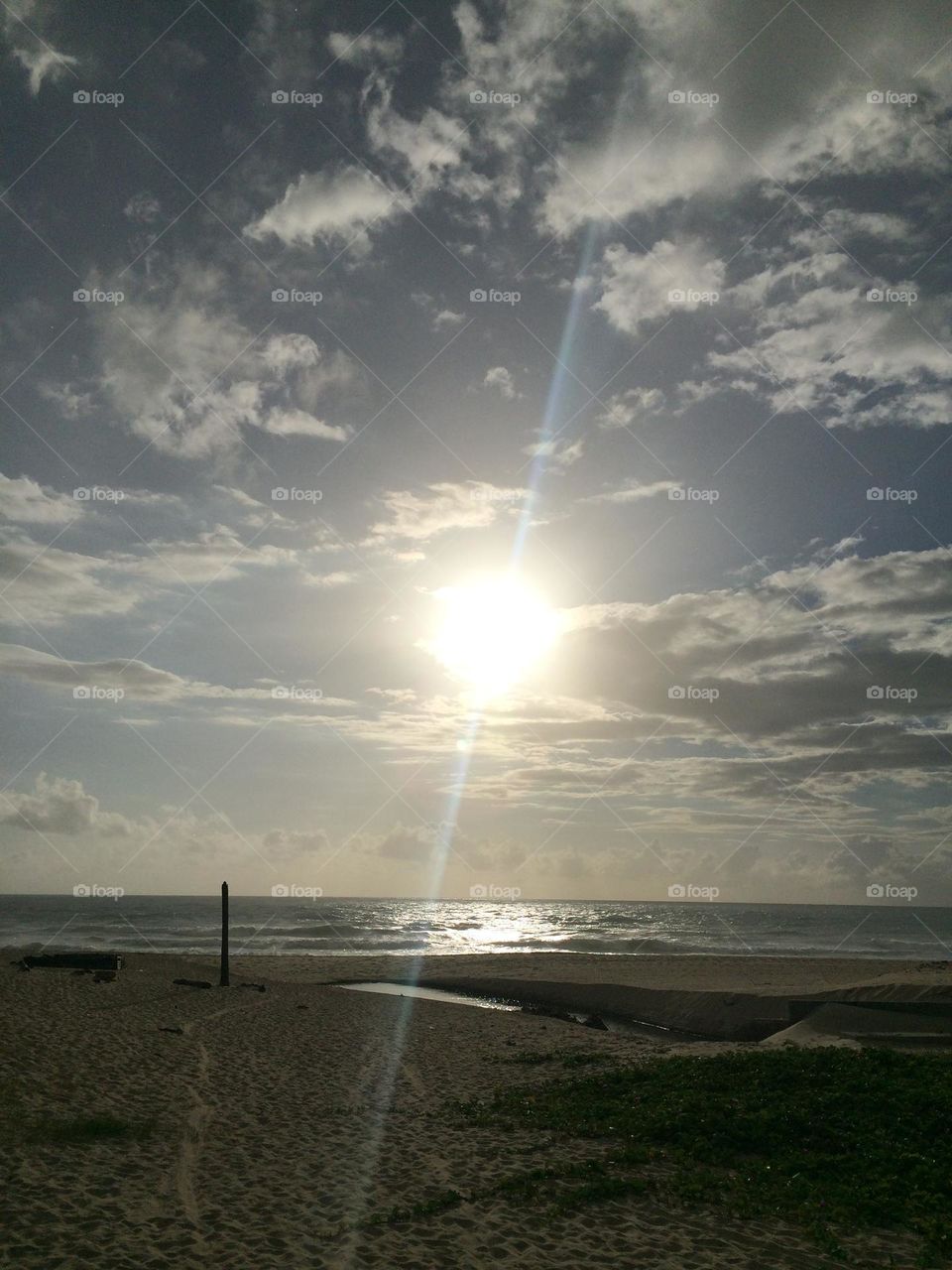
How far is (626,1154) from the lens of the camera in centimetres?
1041

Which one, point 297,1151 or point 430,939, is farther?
point 430,939

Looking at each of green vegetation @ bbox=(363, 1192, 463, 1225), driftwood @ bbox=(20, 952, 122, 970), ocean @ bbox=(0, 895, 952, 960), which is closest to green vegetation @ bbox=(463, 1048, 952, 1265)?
green vegetation @ bbox=(363, 1192, 463, 1225)

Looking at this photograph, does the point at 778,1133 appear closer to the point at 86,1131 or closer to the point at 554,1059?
the point at 554,1059

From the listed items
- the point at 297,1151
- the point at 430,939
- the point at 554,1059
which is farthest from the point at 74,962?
the point at 430,939

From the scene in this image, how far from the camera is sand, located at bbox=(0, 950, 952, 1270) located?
7965 millimetres

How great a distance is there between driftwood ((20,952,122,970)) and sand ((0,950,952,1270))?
20.2 feet

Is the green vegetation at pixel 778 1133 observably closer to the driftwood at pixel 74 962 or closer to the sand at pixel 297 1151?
the sand at pixel 297 1151

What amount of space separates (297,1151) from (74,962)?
24.5 meters

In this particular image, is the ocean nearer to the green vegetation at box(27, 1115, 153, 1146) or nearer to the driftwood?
the driftwood

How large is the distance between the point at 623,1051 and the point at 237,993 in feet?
48.0

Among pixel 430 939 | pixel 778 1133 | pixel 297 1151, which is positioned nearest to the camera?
pixel 778 1133

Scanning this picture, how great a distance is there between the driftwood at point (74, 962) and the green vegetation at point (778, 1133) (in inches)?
860

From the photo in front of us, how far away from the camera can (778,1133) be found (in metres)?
10.7

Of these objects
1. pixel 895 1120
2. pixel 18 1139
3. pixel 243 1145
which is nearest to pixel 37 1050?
pixel 18 1139
